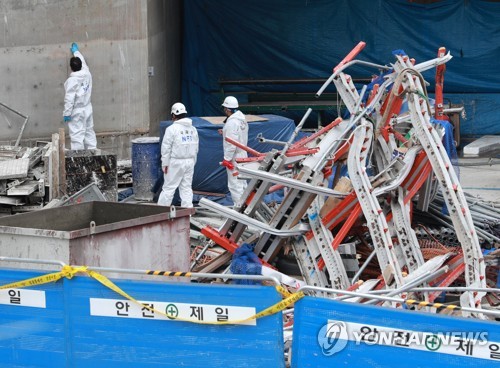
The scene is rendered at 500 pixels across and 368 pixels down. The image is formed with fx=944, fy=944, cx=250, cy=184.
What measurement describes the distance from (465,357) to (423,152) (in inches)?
166

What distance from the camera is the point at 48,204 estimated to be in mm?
12750

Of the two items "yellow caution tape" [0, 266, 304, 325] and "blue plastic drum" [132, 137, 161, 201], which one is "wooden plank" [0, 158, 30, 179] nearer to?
"blue plastic drum" [132, 137, 161, 201]

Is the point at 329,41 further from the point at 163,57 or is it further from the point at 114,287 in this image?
the point at 114,287

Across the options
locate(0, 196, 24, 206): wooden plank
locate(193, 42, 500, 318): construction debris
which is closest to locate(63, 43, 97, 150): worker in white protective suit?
locate(0, 196, 24, 206): wooden plank

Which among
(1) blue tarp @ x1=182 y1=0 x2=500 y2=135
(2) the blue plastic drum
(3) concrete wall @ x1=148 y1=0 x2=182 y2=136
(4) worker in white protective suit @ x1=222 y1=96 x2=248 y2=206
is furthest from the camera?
(1) blue tarp @ x1=182 y1=0 x2=500 y2=135

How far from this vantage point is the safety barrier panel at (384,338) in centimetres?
543

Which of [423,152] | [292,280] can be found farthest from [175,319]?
[423,152]

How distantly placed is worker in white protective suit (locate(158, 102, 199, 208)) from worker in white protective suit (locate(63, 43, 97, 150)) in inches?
116

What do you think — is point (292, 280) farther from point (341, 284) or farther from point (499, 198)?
point (499, 198)

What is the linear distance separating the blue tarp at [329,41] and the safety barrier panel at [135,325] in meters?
15.1

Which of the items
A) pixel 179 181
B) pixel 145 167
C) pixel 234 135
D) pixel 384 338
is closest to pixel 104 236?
pixel 384 338

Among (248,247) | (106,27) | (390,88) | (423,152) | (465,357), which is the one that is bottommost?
(465,357)

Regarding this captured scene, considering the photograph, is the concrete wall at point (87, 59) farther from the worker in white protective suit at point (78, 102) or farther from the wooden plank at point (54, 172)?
the wooden plank at point (54, 172)

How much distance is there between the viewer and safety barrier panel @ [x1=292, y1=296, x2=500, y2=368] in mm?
5426
